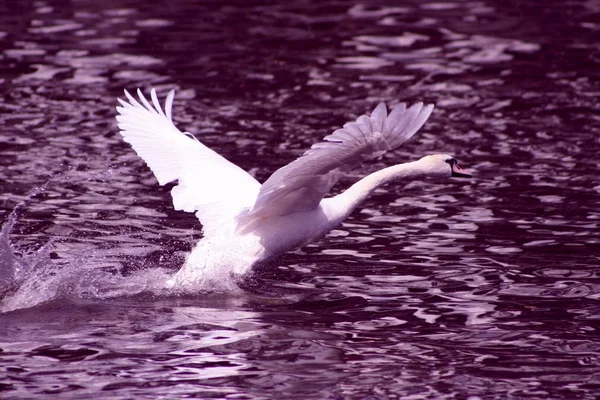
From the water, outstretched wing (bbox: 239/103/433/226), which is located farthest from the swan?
the water

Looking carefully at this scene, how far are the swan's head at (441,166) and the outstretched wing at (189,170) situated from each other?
1.55m

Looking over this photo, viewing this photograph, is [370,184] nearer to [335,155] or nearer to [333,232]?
[335,155]

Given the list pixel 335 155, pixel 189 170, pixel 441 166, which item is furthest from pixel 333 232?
pixel 335 155

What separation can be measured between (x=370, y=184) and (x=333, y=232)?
220cm

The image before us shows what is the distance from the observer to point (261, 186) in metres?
9.79

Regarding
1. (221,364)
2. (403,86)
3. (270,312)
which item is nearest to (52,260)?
(270,312)

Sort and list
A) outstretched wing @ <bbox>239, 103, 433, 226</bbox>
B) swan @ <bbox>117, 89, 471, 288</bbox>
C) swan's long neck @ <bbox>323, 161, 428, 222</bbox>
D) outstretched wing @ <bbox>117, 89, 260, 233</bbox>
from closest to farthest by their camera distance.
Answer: outstretched wing @ <bbox>239, 103, 433, 226</bbox> < swan @ <bbox>117, 89, 471, 288</bbox> < swan's long neck @ <bbox>323, 161, 428, 222</bbox> < outstretched wing @ <bbox>117, 89, 260, 233</bbox>

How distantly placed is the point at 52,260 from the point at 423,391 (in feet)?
13.7

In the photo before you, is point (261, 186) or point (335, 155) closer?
point (335, 155)

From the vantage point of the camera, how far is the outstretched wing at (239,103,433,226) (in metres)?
8.68

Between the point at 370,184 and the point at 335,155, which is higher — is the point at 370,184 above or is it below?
below

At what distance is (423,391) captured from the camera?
326 inches

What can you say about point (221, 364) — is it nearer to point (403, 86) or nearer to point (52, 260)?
point (52, 260)

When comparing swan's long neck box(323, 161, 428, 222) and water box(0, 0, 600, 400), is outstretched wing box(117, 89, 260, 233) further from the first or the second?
swan's long neck box(323, 161, 428, 222)
